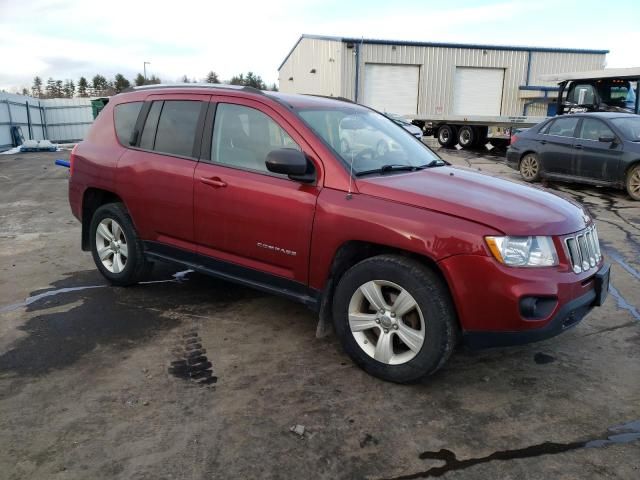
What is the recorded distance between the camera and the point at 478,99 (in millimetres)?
33969

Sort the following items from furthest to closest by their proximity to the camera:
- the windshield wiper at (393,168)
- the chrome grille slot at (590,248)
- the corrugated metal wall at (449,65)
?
1. the corrugated metal wall at (449,65)
2. the windshield wiper at (393,168)
3. the chrome grille slot at (590,248)

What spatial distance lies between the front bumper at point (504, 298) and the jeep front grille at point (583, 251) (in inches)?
3.9

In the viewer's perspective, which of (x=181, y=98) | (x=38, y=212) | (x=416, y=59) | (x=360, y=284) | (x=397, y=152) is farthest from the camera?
(x=416, y=59)

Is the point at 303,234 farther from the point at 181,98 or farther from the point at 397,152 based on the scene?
the point at 181,98

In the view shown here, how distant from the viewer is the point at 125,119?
4.88 metres

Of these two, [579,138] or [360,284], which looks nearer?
[360,284]

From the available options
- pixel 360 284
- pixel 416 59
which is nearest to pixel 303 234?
pixel 360 284

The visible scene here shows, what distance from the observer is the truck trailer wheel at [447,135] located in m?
20.3

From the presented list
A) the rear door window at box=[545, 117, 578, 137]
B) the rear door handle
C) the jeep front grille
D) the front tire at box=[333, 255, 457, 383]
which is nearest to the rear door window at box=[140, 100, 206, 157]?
the rear door handle

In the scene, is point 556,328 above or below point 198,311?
above

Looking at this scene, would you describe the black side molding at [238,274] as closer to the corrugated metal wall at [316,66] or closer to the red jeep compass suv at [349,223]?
the red jeep compass suv at [349,223]

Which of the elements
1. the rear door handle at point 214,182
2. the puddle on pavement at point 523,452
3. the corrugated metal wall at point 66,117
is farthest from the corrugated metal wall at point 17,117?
the puddle on pavement at point 523,452

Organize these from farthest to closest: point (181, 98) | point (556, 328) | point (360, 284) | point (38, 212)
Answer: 1. point (38, 212)
2. point (181, 98)
3. point (360, 284)
4. point (556, 328)

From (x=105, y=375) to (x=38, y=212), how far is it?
653 cm
